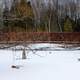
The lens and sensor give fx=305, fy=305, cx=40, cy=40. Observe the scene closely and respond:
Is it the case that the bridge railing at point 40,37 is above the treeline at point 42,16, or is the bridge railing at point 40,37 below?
below

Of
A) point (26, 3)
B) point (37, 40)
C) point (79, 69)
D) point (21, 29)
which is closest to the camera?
point (79, 69)

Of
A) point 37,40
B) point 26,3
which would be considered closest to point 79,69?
point 37,40

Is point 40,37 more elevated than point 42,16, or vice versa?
point 42,16

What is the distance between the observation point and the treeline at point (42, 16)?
72.8ft

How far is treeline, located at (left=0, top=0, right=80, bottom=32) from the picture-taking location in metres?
22.2

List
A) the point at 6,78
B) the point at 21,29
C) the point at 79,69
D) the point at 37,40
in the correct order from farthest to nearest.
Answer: the point at 21,29 < the point at 37,40 < the point at 79,69 < the point at 6,78

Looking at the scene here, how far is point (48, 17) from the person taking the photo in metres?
23.4

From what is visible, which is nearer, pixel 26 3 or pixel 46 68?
pixel 46 68

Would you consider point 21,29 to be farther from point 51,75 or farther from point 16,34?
point 51,75

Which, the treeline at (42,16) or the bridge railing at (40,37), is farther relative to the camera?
the treeline at (42,16)

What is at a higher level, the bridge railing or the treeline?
the treeline

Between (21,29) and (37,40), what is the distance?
2191 millimetres

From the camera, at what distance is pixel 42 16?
77.1ft

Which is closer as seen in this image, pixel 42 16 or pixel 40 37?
pixel 40 37
